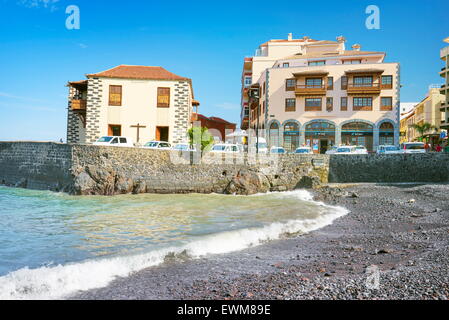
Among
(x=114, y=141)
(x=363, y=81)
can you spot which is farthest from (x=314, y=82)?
(x=114, y=141)

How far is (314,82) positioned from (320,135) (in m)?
7.07

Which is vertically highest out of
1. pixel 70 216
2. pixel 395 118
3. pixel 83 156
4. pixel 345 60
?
pixel 345 60

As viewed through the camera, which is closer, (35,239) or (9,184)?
(35,239)

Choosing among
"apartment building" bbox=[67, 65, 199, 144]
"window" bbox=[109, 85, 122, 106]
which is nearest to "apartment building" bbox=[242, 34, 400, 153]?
"apartment building" bbox=[67, 65, 199, 144]

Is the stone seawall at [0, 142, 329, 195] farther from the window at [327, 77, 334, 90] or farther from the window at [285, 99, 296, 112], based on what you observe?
the window at [327, 77, 334, 90]

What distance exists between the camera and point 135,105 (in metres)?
32.3

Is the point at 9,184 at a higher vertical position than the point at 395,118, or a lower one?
lower

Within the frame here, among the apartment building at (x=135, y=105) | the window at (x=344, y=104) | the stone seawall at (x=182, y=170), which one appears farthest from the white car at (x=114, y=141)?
the window at (x=344, y=104)

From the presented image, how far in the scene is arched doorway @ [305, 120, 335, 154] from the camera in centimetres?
4044
